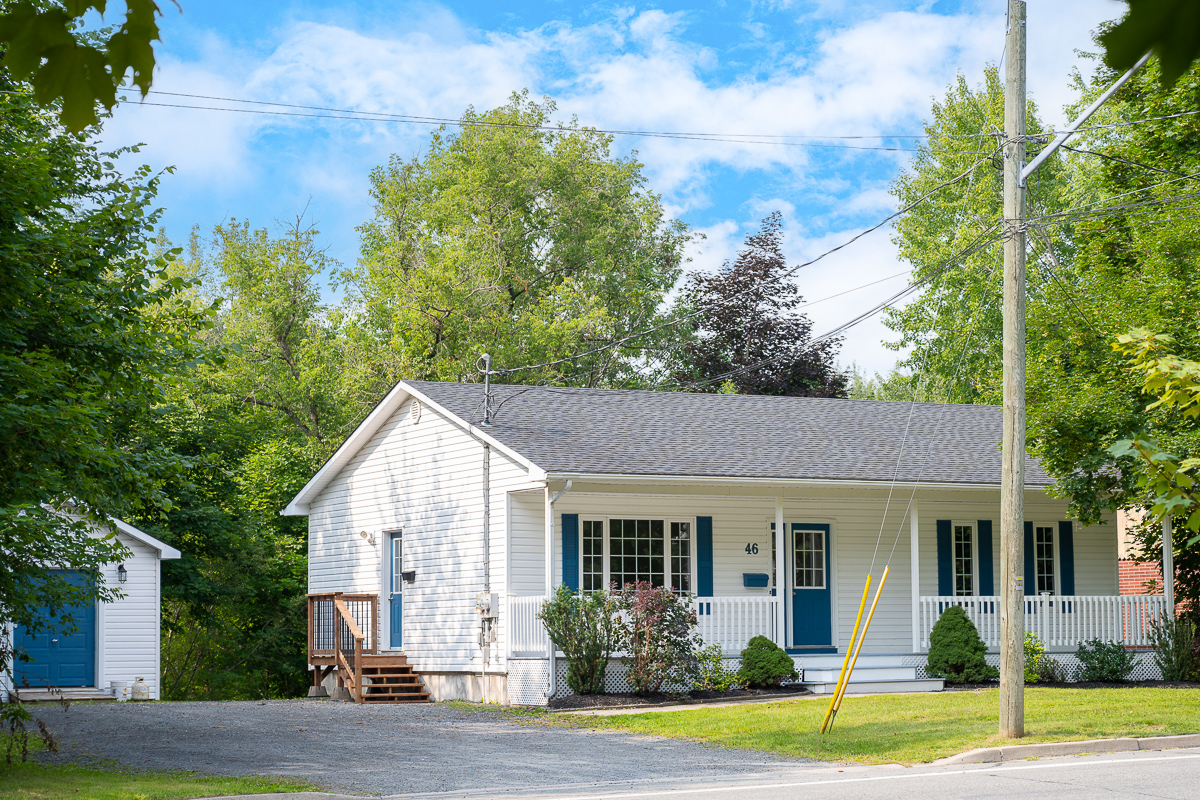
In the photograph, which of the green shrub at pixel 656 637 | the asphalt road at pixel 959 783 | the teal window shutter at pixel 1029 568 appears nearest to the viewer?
the asphalt road at pixel 959 783

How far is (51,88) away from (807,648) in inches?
766

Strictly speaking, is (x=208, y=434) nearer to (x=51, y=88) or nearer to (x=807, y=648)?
(x=807, y=648)

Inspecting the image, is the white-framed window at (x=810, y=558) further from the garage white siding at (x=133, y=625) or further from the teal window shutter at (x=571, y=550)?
the garage white siding at (x=133, y=625)

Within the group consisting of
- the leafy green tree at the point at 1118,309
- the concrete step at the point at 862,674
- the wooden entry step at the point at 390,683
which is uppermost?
the leafy green tree at the point at 1118,309

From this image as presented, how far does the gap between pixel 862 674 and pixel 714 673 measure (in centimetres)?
241

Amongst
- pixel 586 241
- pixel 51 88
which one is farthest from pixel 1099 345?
pixel 586 241

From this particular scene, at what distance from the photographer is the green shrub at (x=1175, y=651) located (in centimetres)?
1916

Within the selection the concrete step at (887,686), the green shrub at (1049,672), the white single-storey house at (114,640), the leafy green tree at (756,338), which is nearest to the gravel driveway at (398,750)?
the concrete step at (887,686)

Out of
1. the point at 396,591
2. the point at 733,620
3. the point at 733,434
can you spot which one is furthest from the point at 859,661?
the point at 396,591

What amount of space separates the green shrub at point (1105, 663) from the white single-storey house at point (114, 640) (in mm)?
17595

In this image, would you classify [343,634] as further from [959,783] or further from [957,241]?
[957,241]

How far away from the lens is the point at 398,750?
513 inches

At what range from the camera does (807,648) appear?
20156 mm

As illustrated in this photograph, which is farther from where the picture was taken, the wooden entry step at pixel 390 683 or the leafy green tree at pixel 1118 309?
the wooden entry step at pixel 390 683
